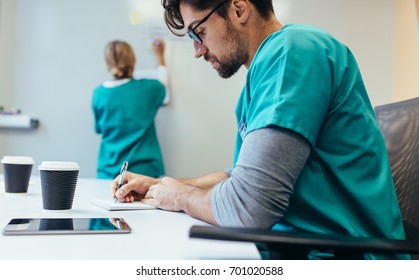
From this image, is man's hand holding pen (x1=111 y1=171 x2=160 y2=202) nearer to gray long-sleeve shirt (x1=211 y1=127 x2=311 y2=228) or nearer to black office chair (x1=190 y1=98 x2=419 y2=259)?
gray long-sleeve shirt (x1=211 y1=127 x2=311 y2=228)

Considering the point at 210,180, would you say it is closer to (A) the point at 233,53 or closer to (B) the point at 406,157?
(A) the point at 233,53

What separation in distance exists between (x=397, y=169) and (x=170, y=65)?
1666mm

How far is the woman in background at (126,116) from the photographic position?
6.80 ft

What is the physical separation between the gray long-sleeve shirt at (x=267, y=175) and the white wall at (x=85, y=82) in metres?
1.67

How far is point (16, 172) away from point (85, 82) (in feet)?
4.87

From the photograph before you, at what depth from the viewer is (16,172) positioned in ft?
3.16

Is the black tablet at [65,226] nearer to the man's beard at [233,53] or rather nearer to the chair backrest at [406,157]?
the man's beard at [233,53]

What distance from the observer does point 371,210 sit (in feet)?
2.16

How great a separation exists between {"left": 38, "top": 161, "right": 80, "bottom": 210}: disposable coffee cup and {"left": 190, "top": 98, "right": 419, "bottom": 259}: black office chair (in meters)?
0.40

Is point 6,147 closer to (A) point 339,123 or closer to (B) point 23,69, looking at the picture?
(B) point 23,69

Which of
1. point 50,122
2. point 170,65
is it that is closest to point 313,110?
point 170,65

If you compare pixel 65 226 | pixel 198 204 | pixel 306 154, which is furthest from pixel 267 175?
pixel 65 226

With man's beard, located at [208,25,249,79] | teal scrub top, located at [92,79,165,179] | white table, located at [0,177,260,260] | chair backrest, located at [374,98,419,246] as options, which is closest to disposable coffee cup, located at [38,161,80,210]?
white table, located at [0,177,260,260]

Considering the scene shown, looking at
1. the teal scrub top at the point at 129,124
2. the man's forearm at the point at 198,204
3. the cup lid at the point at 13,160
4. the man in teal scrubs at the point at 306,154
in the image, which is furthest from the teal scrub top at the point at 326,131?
the teal scrub top at the point at 129,124
